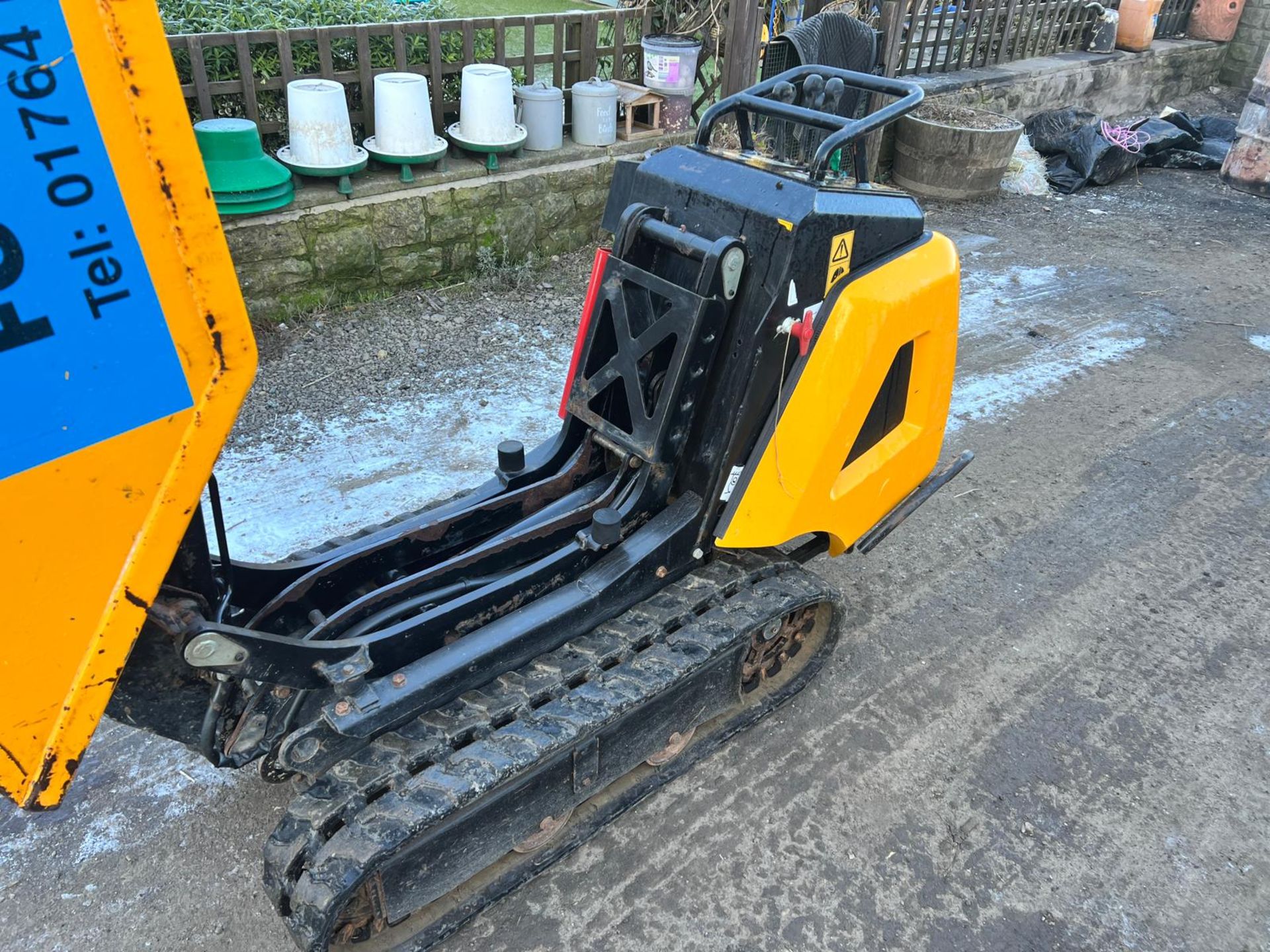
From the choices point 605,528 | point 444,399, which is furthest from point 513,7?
point 605,528

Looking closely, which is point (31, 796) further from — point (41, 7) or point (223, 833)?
point (41, 7)

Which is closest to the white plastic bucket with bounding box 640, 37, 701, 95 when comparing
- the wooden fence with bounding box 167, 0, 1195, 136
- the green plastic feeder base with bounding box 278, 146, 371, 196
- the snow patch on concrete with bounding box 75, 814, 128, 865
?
the wooden fence with bounding box 167, 0, 1195, 136

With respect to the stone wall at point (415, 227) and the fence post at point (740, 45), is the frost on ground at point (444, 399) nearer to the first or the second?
the stone wall at point (415, 227)

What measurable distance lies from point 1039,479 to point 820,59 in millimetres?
4796

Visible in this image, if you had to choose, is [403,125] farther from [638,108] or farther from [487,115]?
[638,108]

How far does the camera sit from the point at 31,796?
1724 millimetres

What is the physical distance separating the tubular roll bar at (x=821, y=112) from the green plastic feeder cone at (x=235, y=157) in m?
3.05

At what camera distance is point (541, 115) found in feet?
20.4

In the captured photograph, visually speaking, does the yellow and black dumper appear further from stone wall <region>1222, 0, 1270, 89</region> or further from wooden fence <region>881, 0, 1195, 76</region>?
stone wall <region>1222, 0, 1270, 89</region>

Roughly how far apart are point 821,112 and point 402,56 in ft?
12.5

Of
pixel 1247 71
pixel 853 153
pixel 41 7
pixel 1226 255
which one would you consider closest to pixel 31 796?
pixel 41 7

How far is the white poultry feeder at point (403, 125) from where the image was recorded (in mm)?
5477

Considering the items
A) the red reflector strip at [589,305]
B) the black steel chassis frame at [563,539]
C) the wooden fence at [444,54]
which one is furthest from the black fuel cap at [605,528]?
the wooden fence at [444,54]

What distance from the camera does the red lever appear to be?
2.62 meters
